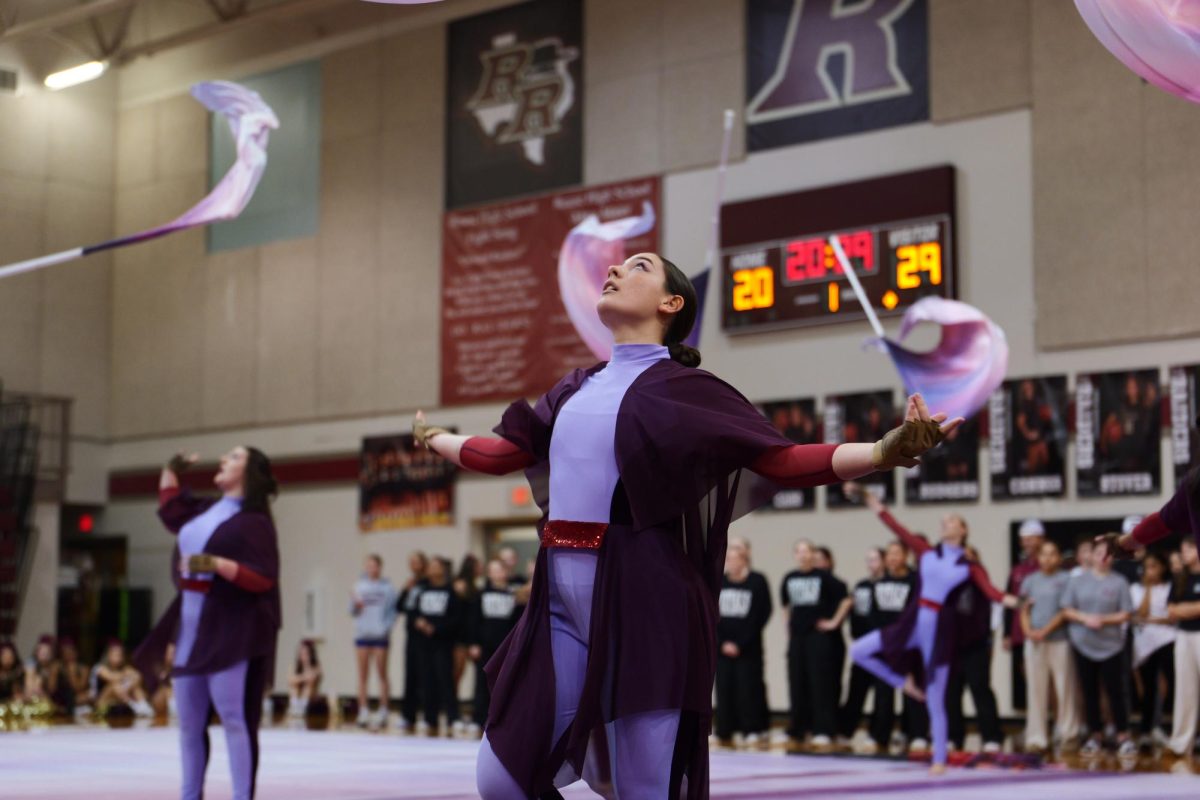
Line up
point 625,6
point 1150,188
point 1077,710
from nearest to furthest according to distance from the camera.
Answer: point 1077,710 → point 1150,188 → point 625,6

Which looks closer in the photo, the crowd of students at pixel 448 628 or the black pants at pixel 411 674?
the crowd of students at pixel 448 628

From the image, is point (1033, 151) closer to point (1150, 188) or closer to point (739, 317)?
point (1150, 188)

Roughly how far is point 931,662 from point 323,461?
13.7m

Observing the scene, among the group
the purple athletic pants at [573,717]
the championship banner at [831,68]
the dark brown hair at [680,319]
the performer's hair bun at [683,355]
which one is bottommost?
the purple athletic pants at [573,717]

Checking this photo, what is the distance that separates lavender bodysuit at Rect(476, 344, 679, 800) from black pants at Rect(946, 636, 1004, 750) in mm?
10376

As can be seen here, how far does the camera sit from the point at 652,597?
13.8 ft

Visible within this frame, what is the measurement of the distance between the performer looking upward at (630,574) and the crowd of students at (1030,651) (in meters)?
9.51

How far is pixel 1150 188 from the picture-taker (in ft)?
55.8

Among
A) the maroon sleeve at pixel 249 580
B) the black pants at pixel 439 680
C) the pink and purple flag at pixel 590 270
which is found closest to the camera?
the maroon sleeve at pixel 249 580

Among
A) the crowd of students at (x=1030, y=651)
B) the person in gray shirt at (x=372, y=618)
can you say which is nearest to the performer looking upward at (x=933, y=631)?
the crowd of students at (x=1030, y=651)

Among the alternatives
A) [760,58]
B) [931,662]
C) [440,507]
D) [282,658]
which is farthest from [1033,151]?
[282,658]

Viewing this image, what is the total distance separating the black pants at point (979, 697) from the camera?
14133mm

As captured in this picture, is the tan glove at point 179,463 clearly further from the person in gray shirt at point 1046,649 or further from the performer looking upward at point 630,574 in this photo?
the person in gray shirt at point 1046,649

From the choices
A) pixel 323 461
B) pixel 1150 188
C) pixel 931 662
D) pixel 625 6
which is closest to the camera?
pixel 931 662
